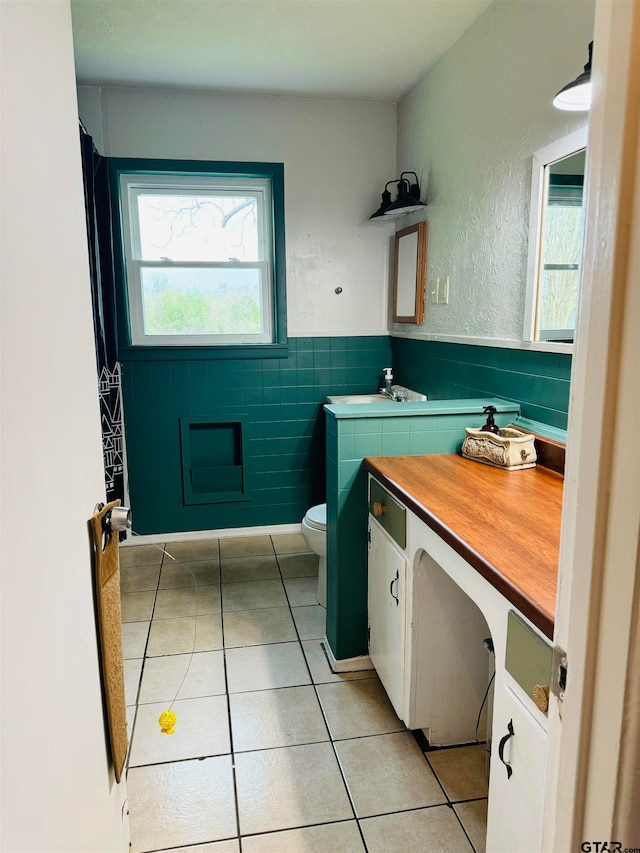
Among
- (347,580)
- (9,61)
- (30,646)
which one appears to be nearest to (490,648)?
(347,580)

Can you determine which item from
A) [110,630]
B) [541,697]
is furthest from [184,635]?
[541,697]

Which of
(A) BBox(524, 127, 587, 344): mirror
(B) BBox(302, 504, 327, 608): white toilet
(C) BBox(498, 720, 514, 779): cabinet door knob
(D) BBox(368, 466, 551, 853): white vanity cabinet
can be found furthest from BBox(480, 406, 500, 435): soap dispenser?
(C) BBox(498, 720, 514, 779): cabinet door knob

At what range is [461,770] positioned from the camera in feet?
5.84

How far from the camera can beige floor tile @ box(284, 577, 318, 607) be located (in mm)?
2861

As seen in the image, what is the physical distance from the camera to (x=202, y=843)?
5.08 ft

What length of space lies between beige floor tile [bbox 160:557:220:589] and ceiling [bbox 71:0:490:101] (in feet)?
8.77

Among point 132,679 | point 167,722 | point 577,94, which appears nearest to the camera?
point 577,94

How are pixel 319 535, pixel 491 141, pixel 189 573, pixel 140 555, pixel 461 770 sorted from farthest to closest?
pixel 140 555
pixel 189 573
pixel 319 535
pixel 491 141
pixel 461 770

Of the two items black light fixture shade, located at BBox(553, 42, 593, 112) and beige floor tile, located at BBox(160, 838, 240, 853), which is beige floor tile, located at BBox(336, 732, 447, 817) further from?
black light fixture shade, located at BBox(553, 42, 593, 112)

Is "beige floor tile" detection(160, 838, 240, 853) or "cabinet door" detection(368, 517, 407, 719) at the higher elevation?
"cabinet door" detection(368, 517, 407, 719)

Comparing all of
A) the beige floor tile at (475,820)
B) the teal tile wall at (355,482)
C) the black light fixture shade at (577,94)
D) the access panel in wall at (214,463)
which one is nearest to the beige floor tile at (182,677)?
the teal tile wall at (355,482)

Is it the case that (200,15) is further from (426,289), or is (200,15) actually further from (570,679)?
(570,679)

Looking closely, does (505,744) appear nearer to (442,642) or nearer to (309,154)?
(442,642)

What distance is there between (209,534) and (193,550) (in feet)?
0.65
